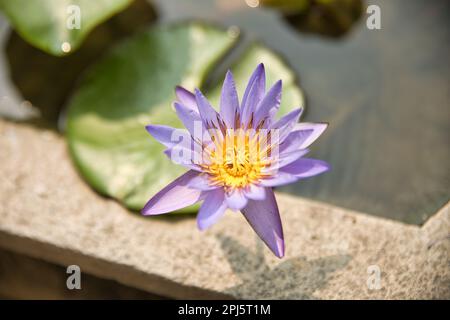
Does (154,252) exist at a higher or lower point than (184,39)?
lower

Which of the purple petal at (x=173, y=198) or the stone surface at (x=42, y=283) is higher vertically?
the purple petal at (x=173, y=198)

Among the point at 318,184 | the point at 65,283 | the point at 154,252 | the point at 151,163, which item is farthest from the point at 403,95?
the point at 65,283

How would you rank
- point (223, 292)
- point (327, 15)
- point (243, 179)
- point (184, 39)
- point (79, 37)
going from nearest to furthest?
1. point (243, 179)
2. point (223, 292)
3. point (79, 37)
4. point (184, 39)
5. point (327, 15)

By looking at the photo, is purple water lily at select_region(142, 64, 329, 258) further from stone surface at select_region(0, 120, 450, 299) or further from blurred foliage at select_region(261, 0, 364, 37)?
blurred foliage at select_region(261, 0, 364, 37)

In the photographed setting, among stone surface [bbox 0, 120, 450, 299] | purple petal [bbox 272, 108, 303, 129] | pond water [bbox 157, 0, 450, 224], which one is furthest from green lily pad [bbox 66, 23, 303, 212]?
purple petal [bbox 272, 108, 303, 129]

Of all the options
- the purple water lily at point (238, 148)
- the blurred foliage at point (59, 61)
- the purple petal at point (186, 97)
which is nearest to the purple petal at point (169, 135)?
the purple water lily at point (238, 148)

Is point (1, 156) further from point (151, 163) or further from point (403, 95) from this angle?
point (403, 95)

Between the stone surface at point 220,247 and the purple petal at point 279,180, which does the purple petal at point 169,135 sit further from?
the stone surface at point 220,247

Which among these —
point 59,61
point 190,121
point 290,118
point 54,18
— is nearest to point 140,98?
point 54,18
